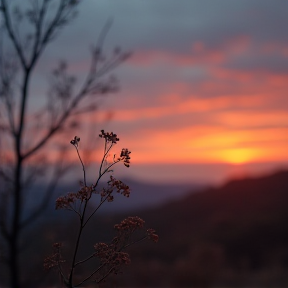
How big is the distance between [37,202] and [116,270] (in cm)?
308

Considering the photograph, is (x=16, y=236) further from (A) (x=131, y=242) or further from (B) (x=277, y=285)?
(B) (x=277, y=285)

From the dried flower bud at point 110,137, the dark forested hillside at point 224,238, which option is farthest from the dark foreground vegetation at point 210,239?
the dried flower bud at point 110,137

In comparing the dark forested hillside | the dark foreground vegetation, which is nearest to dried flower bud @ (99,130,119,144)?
the dark foreground vegetation

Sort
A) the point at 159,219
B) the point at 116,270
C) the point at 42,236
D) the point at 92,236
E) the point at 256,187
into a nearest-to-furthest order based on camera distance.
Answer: the point at 116,270 < the point at 42,236 < the point at 92,236 < the point at 159,219 < the point at 256,187

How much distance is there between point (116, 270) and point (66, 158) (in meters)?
3.02

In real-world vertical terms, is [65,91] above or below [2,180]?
above

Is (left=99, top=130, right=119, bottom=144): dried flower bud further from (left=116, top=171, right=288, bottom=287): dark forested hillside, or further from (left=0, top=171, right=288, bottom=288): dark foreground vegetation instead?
(left=116, top=171, right=288, bottom=287): dark forested hillside

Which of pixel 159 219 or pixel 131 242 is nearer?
pixel 131 242

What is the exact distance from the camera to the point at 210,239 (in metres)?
19.8

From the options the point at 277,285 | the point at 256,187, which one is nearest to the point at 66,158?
the point at 277,285

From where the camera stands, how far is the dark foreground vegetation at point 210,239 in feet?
18.2

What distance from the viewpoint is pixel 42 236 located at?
5.25 m

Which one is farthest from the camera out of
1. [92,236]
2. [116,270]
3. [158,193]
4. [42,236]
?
[158,193]

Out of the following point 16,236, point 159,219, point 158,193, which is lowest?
point 16,236
